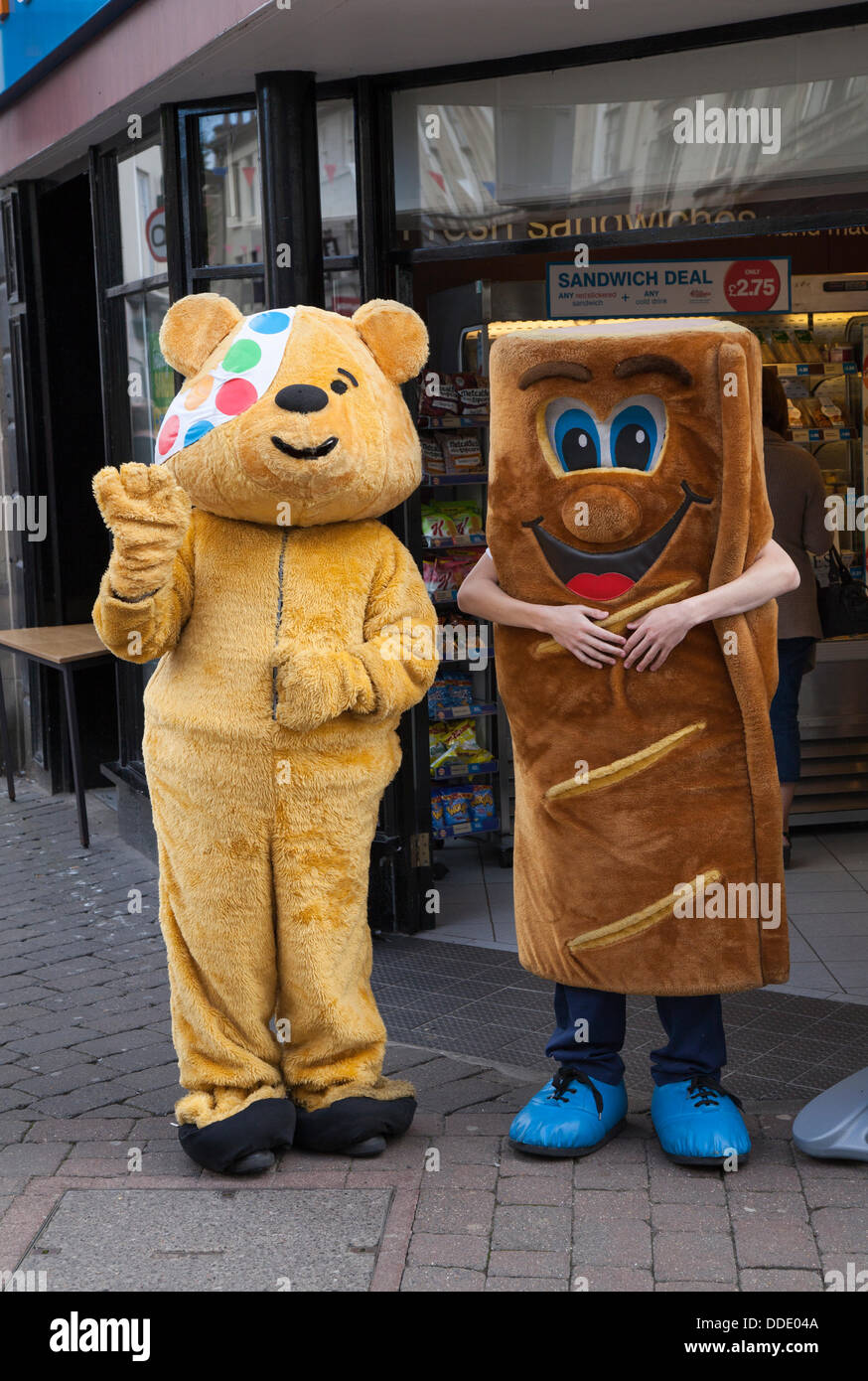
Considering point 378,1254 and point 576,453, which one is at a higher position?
point 576,453

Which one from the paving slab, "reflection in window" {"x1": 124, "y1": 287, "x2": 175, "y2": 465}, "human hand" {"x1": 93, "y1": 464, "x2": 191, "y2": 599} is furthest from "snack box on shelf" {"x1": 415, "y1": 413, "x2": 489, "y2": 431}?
the paving slab

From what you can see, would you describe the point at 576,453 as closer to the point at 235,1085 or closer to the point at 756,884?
the point at 756,884

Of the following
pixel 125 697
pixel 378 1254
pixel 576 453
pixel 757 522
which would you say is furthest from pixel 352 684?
pixel 125 697

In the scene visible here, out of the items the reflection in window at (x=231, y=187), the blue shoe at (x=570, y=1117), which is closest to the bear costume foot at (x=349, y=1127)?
the blue shoe at (x=570, y=1117)

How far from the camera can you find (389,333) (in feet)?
13.6

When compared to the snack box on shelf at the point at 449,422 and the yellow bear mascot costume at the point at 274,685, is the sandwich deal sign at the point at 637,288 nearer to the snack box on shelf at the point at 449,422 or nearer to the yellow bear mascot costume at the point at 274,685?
the snack box on shelf at the point at 449,422

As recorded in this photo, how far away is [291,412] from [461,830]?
11.5 ft

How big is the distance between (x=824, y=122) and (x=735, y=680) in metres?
2.38

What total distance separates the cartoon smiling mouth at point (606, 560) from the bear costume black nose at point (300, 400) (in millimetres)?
611

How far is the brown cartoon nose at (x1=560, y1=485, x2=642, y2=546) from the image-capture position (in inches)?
147

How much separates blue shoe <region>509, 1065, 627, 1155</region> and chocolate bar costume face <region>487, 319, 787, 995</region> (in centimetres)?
34

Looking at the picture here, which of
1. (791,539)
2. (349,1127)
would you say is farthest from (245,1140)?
(791,539)

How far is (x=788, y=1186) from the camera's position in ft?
12.7

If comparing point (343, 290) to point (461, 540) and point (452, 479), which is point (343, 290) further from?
point (461, 540)
